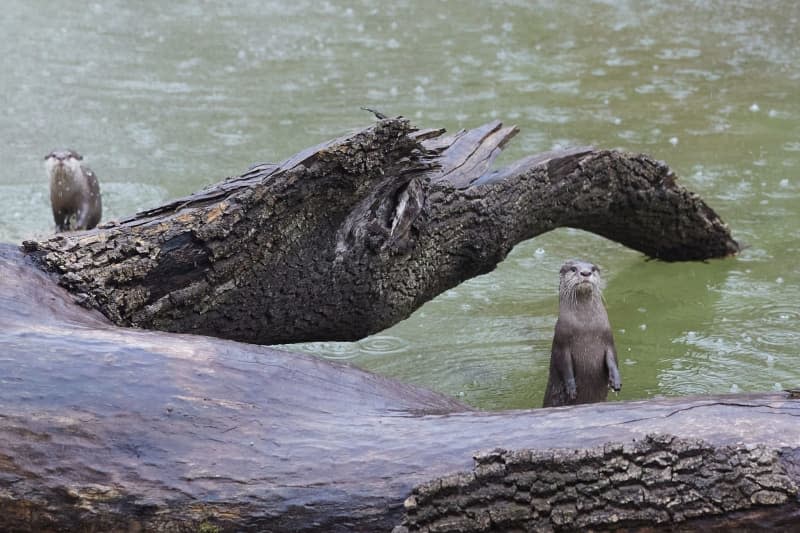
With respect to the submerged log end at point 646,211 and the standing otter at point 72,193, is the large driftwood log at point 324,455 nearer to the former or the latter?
the submerged log end at point 646,211

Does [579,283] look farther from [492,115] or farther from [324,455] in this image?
[492,115]

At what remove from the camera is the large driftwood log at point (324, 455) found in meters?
2.14

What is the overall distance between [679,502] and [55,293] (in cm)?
168

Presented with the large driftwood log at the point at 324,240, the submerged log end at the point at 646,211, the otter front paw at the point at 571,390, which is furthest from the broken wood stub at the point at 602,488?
the submerged log end at the point at 646,211

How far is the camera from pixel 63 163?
5.84 meters

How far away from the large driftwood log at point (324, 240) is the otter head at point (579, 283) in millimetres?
366

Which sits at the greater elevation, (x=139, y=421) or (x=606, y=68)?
(x=606, y=68)

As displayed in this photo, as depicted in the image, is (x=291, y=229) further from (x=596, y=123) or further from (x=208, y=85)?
(x=208, y=85)

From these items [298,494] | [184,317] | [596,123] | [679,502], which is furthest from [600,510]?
[596,123]

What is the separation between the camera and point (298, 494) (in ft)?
7.24

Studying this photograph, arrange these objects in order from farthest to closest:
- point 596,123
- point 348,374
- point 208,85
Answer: point 208,85, point 596,123, point 348,374

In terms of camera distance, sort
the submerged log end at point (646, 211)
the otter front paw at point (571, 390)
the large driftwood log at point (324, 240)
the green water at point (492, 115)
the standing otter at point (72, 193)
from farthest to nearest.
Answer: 1. the standing otter at point (72, 193)
2. the submerged log end at point (646, 211)
3. the green water at point (492, 115)
4. the otter front paw at point (571, 390)
5. the large driftwood log at point (324, 240)

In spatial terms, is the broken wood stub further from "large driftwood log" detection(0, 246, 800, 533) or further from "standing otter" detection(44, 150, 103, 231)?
"standing otter" detection(44, 150, 103, 231)

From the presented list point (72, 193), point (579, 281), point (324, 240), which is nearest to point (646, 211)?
point (579, 281)
